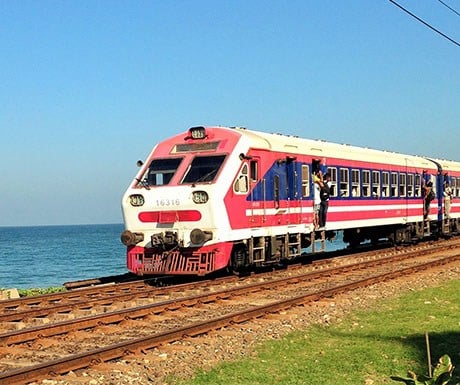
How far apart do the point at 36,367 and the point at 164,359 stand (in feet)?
5.38

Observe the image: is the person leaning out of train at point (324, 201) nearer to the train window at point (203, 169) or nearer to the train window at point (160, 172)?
the train window at point (203, 169)

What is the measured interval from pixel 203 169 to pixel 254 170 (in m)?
1.37

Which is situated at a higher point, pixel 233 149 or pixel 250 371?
pixel 233 149

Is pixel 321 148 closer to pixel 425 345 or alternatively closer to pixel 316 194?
pixel 316 194

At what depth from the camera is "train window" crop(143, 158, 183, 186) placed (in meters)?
16.7

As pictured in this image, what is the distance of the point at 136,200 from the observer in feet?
54.7

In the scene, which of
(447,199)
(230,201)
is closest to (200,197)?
(230,201)

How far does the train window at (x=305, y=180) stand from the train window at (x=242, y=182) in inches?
129

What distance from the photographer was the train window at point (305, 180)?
19.3 meters

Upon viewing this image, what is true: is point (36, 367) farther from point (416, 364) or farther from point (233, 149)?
point (233, 149)

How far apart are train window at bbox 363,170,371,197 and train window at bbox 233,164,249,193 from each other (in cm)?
805

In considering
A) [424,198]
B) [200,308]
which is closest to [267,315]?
[200,308]

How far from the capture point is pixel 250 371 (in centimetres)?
A: 789

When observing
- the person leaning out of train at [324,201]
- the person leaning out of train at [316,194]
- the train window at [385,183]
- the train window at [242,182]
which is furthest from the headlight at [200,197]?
the train window at [385,183]
